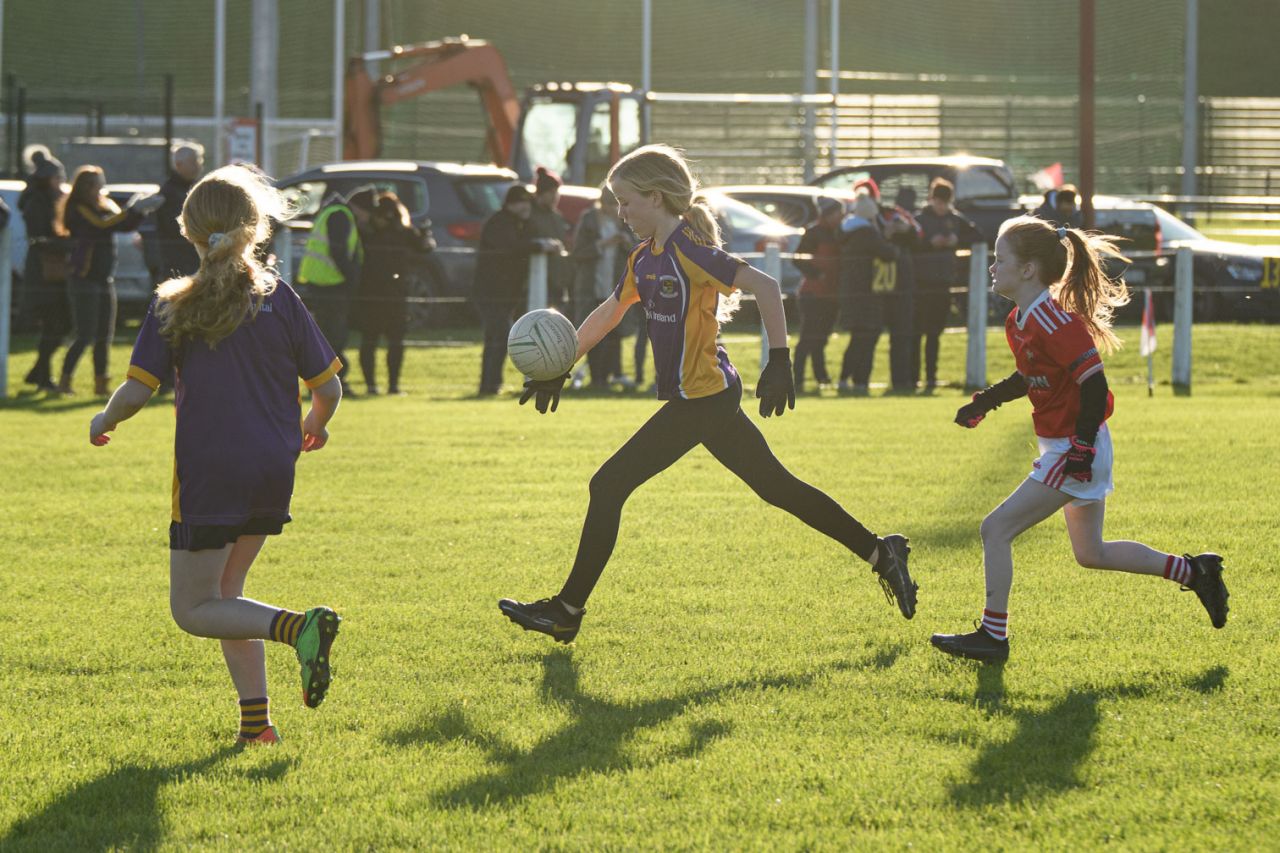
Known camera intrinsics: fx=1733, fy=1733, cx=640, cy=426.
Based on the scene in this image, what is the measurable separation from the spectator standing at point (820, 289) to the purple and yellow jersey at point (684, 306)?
9777 millimetres

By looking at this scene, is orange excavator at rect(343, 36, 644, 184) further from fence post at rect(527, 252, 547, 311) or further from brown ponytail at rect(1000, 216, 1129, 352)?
brown ponytail at rect(1000, 216, 1129, 352)

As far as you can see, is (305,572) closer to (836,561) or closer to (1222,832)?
(836,561)

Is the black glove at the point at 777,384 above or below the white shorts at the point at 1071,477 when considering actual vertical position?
above

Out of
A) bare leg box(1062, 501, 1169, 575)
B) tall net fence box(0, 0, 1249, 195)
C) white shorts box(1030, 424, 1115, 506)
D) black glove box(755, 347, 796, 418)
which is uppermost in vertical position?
tall net fence box(0, 0, 1249, 195)

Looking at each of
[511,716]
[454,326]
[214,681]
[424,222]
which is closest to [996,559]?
[511,716]

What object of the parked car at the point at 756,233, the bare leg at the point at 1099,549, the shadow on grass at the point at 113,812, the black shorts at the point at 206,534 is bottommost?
the shadow on grass at the point at 113,812

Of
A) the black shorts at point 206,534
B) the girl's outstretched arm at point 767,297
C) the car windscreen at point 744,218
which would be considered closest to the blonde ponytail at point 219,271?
the black shorts at point 206,534

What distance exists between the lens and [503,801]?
13.9ft

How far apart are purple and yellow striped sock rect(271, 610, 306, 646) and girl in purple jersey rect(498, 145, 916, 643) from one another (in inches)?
54.9

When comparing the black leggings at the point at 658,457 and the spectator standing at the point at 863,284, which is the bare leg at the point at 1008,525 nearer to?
the black leggings at the point at 658,457

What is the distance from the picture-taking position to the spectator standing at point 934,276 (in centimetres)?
1598

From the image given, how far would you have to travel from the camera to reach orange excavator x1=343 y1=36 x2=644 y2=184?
26.1 metres

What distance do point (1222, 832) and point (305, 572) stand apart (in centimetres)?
440

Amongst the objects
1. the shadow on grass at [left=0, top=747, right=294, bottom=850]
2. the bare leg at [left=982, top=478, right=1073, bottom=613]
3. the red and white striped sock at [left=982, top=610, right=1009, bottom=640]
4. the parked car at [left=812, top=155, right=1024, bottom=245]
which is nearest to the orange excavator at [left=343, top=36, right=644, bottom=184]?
the parked car at [left=812, top=155, right=1024, bottom=245]
